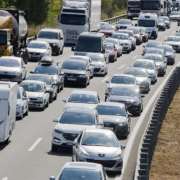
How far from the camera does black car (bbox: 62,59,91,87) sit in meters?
37.7

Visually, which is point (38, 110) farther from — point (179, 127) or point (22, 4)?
point (22, 4)

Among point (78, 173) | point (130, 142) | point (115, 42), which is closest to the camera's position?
point (78, 173)

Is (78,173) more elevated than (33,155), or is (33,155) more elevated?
(78,173)

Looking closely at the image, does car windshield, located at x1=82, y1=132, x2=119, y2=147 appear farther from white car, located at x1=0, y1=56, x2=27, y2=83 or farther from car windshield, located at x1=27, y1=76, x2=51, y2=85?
white car, located at x1=0, y1=56, x2=27, y2=83

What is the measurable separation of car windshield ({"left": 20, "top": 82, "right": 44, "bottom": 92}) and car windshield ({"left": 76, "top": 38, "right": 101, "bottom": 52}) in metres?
15.6

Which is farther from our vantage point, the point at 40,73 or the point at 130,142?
the point at 40,73

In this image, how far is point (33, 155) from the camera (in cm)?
2095

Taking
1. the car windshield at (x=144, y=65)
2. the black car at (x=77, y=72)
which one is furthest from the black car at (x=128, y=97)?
the car windshield at (x=144, y=65)

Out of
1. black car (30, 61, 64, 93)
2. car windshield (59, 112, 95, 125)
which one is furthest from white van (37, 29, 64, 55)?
car windshield (59, 112, 95, 125)

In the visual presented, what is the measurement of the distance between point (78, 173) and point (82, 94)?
1423cm

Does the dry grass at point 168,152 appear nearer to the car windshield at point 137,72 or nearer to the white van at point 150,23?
the car windshield at point 137,72

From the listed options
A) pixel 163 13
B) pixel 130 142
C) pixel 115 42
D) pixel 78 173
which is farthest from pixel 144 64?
pixel 163 13

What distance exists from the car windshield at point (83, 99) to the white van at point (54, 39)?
2276cm

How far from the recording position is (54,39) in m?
51.3
